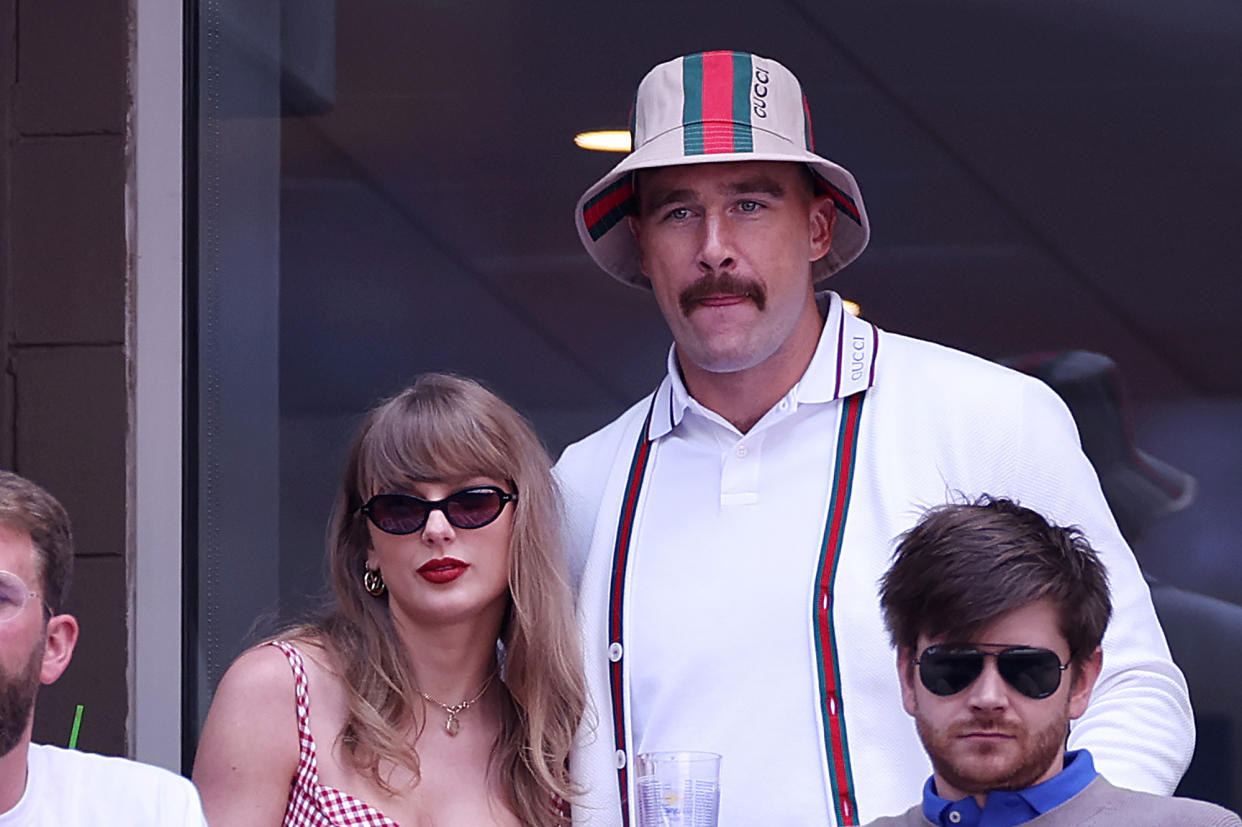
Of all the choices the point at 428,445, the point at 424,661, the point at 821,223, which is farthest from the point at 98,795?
the point at 821,223

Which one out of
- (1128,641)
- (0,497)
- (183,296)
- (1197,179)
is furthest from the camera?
(183,296)

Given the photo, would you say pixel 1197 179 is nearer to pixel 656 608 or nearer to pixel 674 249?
pixel 674 249

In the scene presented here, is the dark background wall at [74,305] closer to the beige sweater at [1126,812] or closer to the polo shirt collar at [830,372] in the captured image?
the polo shirt collar at [830,372]

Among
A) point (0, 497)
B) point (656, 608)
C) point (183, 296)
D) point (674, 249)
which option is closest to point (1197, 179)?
point (674, 249)

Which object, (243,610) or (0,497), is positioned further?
(243,610)

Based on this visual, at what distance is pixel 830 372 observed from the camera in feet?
8.91

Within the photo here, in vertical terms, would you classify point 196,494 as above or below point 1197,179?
below

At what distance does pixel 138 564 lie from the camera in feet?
12.5

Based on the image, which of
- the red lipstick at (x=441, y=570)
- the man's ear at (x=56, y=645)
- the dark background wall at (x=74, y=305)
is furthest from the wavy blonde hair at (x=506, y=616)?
the dark background wall at (x=74, y=305)

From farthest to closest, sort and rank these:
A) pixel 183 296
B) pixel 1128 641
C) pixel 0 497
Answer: pixel 183 296 < pixel 1128 641 < pixel 0 497

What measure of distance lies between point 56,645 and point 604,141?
205cm

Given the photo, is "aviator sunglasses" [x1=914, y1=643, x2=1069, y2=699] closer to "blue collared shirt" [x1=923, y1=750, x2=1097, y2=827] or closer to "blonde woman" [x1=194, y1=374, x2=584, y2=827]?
"blue collared shirt" [x1=923, y1=750, x2=1097, y2=827]

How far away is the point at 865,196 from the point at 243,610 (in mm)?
1718

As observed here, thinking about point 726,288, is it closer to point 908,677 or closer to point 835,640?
point 835,640
